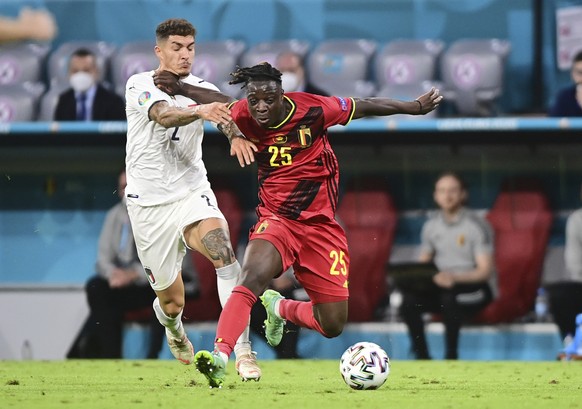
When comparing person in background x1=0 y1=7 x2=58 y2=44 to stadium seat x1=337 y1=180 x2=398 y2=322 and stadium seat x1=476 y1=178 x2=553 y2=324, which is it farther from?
stadium seat x1=476 y1=178 x2=553 y2=324

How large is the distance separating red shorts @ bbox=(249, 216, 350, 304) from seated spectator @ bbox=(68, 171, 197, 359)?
345 centimetres

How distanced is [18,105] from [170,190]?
3.80 m

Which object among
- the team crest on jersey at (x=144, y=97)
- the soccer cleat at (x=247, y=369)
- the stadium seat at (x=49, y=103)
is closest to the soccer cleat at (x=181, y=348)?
the soccer cleat at (x=247, y=369)

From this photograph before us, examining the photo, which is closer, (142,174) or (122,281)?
(142,174)

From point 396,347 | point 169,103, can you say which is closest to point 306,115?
point 169,103

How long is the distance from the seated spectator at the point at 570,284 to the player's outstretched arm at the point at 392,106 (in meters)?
3.48

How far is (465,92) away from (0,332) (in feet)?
14.6

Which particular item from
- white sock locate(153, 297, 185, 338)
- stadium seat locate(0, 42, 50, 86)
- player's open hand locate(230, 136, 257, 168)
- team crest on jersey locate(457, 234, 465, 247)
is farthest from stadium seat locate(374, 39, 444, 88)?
player's open hand locate(230, 136, 257, 168)

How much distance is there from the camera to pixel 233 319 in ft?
20.5

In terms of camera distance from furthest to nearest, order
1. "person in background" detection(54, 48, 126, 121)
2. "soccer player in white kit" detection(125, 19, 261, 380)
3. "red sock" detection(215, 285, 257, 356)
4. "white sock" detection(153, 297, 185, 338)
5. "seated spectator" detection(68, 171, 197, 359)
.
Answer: "person in background" detection(54, 48, 126, 121)
"seated spectator" detection(68, 171, 197, 359)
"white sock" detection(153, 297, 185, 338)
"soccer player in white kit" detection(125, 19, 261, 380)
"red sock" detection(215, 285, 257, 356)

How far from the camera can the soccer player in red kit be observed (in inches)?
257

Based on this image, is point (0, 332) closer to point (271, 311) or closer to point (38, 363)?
point (38, 363)

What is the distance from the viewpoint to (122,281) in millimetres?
10211

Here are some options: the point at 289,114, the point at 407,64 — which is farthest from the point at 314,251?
the point at 407,64
